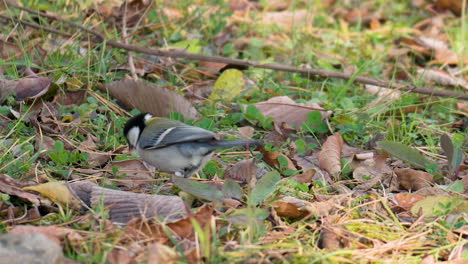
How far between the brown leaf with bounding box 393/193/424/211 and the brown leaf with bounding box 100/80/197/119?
61.4 inches

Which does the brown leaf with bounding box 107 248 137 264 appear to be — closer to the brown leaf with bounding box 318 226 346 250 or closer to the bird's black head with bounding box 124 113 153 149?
the brown leaf with bounding box 318 226 346 250

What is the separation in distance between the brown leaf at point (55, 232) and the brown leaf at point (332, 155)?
1.57 metres

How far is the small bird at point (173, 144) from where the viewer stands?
10.3 feet

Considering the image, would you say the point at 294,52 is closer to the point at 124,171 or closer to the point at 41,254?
the point at 124,171

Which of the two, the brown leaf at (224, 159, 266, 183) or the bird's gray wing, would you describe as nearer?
the bird's gray wing

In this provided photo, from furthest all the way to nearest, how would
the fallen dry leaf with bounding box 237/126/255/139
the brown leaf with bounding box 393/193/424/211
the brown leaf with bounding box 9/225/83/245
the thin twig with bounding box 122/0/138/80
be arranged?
the thin twig with bounding box 122/0/138/80 → the fallen dry leaf with bounding box 237/126/255/139 → the brown leaf with bounding box 393/193/424/211 → the brown leaf with bounding box 9/225/83/245

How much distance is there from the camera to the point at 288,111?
4059 millimetres

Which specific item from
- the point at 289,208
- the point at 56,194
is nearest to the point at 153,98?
the point at 56,194

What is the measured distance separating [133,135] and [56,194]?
30.6 inches

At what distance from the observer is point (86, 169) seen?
326 cm

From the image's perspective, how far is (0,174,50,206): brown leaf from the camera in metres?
2.64

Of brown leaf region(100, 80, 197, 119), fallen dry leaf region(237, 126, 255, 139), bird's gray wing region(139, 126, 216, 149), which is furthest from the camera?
brown leaf region(100, 80, 197, 119)

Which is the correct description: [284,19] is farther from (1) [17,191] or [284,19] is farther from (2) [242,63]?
(1) [17,191]

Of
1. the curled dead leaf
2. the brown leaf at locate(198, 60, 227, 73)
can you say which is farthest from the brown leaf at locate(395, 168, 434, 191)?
the brown leaf at locate(198, 60, 227, 73)
